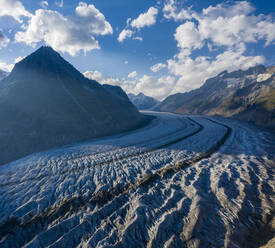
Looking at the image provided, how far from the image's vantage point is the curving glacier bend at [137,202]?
5.26m

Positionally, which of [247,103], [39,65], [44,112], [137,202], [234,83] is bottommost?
[137,202]

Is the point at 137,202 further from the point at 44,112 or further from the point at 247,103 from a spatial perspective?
the point at 247,103

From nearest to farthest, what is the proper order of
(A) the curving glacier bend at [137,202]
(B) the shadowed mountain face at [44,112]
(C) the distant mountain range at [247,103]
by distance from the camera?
(A) the curving glacier bend at [137,202] → (B) the shadowed mountain face at [44,112] → (C) the distant mountain range at [247,103]

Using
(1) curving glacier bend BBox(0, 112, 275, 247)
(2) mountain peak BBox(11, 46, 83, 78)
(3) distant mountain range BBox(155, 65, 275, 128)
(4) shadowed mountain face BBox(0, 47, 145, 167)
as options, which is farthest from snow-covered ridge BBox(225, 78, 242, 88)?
(1) curving glacier bend BBox(0, 112, 275, 247)

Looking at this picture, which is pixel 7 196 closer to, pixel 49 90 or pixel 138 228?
pixel 138 228

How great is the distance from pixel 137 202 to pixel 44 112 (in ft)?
97.0

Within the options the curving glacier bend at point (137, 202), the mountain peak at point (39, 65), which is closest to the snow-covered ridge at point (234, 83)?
the mountain peak at point (39, 65)

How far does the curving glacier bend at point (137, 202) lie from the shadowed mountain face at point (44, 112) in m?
9.28

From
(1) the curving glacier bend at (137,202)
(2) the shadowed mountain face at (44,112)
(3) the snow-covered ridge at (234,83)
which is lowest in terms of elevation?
(1) the curving glacier bend at (137,202)

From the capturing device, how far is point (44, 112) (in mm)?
27344

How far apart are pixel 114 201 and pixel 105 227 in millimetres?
1580

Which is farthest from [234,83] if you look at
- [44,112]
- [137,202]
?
[137,202]

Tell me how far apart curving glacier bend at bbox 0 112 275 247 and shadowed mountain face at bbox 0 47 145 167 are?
30.4 ft

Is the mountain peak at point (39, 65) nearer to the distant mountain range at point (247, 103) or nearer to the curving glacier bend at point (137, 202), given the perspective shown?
the curving glacier bend at point (137, 202)
